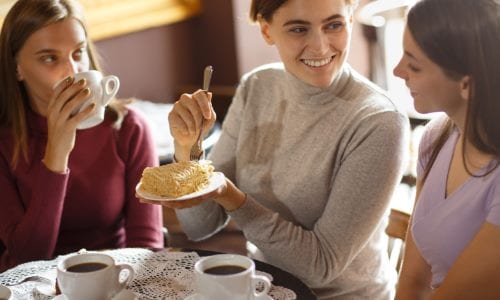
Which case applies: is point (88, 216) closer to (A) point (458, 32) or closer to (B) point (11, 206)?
(B) point (11, 206)

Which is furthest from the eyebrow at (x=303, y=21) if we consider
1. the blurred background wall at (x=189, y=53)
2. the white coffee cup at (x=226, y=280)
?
the blurred background wall at (x=189, y=53)

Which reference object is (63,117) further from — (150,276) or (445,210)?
(445,210)

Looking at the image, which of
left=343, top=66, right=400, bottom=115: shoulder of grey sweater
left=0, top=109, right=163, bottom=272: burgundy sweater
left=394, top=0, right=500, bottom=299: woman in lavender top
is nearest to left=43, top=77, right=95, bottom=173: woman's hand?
left=0, top=109, right=163, bottom=272: burgundy sweater

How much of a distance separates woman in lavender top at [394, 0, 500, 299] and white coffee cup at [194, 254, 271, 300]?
14.7 inches

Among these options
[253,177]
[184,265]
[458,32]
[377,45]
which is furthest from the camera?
[377,45]

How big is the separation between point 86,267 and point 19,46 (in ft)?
2.55

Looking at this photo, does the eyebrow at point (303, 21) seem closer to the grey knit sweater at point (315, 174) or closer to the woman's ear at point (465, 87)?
the grey knit sweater at point (315, 174)

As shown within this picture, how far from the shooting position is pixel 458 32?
1.17m

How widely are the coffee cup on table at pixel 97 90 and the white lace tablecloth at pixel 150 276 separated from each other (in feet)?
1.07

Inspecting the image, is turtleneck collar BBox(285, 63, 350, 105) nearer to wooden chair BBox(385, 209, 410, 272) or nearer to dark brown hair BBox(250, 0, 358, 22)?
dark brown hair BBox(250, 0, 358, 22)

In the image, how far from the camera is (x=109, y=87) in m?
1.58

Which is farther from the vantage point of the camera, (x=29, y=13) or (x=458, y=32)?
(x=29, y=13)

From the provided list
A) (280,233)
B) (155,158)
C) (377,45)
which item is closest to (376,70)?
(377,45)

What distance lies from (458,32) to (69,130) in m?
0.85
